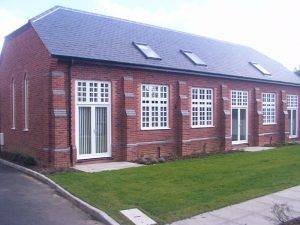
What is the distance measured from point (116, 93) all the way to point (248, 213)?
987 centimetres

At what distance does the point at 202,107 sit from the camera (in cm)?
2173

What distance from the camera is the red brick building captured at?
16.3m

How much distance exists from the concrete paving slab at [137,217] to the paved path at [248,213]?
1.78ft

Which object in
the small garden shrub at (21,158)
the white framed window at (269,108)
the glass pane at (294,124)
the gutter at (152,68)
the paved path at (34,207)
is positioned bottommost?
the paved path at (34,207)

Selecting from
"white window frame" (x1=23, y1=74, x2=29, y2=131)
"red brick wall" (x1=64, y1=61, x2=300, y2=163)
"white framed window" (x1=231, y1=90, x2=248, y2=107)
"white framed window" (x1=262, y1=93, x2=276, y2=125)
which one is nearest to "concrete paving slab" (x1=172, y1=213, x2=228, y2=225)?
"red brick wall" (x1=64, y1=61, x2=300, y2=163)

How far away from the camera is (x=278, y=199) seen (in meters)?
10.1

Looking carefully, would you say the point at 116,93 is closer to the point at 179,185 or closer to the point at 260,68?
the point at 179,185

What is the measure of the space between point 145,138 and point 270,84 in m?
11.4

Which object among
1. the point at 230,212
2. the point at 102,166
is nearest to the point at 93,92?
the point at 102,166

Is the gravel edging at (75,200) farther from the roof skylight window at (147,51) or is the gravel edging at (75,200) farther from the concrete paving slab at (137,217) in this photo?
the roof skylight window at (147,51)

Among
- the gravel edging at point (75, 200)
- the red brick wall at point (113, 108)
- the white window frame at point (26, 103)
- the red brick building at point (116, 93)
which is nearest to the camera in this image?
the gravel edging at point (75, 200)

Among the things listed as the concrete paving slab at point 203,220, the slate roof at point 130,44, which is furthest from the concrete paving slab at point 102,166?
the concrete paving slab at point 203,220

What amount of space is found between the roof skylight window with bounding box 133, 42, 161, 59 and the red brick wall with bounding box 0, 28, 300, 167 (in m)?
0.87

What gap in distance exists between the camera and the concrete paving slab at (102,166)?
15070 millimetres
